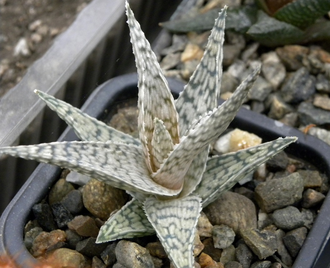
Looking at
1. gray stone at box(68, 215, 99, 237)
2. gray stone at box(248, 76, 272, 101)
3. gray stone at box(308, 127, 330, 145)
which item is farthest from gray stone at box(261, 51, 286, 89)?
gray stone at box(68, 215, 99, 237)

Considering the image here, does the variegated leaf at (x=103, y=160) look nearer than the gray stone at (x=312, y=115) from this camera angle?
Yes

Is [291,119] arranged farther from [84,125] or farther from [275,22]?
[84,125]

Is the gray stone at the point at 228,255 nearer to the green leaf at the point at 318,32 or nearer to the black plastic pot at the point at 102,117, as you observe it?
the black plastic pot at the point at 102,117

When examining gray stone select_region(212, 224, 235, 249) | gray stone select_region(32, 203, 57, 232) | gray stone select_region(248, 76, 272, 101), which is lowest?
gray stone select_region(212, 224, 235, 249)

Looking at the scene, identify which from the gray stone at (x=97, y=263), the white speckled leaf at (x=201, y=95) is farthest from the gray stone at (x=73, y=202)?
the white speckled leaf at (x=201, y=95)

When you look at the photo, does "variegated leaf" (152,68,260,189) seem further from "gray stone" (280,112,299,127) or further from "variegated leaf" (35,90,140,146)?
"gray stone" (280,112,299,127)

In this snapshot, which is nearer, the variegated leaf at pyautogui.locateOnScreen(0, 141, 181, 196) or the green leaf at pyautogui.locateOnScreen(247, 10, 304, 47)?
the variegated leaf at pyautogui.locateOnScreen(0, 141, 181, 196)

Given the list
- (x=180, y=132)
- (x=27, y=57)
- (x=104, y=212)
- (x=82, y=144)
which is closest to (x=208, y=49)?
(x=180, y=132)
